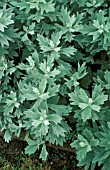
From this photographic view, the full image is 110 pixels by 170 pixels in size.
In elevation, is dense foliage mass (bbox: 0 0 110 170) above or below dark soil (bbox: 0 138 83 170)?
above

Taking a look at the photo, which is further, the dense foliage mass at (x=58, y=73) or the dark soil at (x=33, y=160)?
the dark soil at (x=33, y=160)

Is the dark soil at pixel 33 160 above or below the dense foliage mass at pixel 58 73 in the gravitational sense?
below

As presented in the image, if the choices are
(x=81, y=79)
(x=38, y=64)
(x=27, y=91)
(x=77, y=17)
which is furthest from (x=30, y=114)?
(x=77, y=17)

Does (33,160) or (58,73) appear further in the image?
(33,160)

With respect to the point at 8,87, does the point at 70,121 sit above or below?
below

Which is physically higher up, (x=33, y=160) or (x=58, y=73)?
(x=58, y=73)

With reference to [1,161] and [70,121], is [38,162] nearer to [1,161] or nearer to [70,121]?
[1,161]

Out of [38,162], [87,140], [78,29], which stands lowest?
[38,162]

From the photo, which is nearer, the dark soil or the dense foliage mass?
the dense foliage mass
